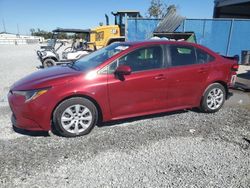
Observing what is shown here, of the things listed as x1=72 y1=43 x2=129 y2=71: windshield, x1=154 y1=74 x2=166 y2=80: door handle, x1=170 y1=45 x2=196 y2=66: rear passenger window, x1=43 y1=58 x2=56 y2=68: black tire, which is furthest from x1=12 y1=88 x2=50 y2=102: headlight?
x1=43 y1=58 x2=56 y2=68: black tire

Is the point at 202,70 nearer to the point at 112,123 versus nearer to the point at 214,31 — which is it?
the point at 112,123

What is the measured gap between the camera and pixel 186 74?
4.34 m

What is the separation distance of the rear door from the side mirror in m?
0.89

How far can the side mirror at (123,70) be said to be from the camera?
12.1ft

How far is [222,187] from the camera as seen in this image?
2537 mm

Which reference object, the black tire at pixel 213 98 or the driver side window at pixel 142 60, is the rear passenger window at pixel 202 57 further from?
the driver side window at pixel 142 60

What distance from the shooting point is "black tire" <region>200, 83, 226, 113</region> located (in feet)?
15.5

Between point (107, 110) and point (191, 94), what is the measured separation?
1797mm

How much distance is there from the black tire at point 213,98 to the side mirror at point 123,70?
1.93 meters

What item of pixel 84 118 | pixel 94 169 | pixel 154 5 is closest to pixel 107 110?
pixel 84 118

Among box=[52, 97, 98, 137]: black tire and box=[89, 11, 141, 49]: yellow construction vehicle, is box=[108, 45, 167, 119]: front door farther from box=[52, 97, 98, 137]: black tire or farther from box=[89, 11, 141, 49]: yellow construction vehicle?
box=[89, 11, 141, 49]: yellow construction vehicle

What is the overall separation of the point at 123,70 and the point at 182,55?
4.70 feet

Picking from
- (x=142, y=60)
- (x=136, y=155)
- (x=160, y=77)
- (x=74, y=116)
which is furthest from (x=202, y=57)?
(x=74, y=116)

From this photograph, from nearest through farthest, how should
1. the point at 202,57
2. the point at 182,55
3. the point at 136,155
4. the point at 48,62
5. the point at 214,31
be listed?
the point at 136,155, the point at 182,55, the point at 202,57, the point at 48,62, the point at 214,31
